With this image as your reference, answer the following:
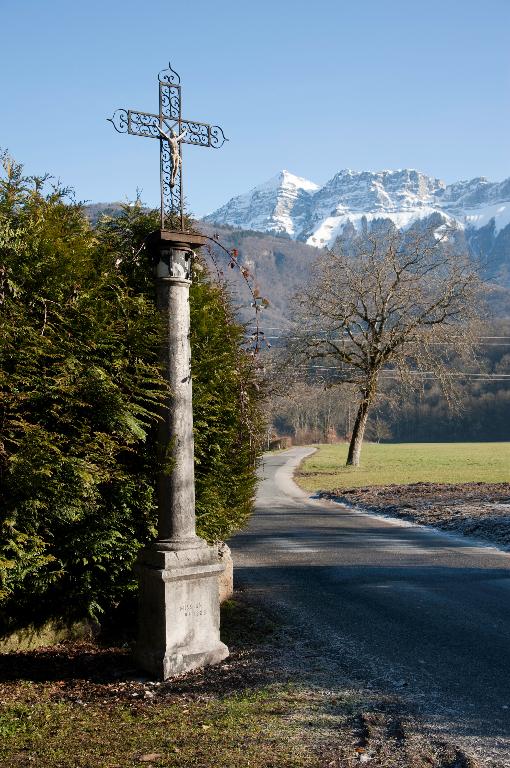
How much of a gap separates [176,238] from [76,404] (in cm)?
159

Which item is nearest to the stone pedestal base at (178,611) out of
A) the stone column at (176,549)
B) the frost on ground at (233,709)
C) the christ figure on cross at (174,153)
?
the stone column at (176,549)

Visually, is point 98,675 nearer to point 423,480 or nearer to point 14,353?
point 14,353

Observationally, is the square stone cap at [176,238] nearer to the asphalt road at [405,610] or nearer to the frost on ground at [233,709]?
the frost on ground at [233,709]

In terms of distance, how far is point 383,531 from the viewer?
14445mm

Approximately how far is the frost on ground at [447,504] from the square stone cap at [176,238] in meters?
8.84

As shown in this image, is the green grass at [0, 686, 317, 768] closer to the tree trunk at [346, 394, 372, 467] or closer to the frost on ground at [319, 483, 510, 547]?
the frost on ground at [319, 483, 510, 547]

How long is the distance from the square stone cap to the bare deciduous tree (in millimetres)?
24890

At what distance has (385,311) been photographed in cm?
3098

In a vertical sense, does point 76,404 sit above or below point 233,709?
above

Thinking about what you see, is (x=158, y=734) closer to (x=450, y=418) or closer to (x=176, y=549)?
(x=176, y=549)

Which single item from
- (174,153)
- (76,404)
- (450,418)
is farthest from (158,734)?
(450,418)

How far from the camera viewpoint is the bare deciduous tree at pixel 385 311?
3092 cm

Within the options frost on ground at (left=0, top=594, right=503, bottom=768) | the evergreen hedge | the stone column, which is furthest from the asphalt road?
the evergreen hedge

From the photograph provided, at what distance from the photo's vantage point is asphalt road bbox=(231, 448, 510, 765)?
5012 millimetres
